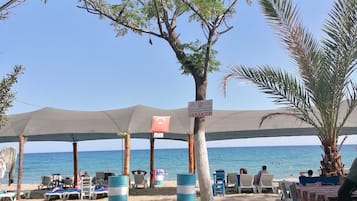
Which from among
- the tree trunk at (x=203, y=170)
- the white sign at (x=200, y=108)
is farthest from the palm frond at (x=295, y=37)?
the tree trunk at (x=203, y=170)

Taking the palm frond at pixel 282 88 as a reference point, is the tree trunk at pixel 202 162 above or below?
below

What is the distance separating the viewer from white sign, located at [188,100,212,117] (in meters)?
8.57

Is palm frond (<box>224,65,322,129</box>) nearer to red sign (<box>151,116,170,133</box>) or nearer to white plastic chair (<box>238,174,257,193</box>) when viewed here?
red sign (<box>151,116,170,133</box>)

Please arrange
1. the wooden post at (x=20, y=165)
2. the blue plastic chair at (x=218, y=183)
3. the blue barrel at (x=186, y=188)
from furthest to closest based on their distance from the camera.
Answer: the wooden post at (x=20, y=165) → the blue plastic chair at (x=218, y=183) → the blue barrel at (x=186, y=188)

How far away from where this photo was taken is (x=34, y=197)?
1440 cm

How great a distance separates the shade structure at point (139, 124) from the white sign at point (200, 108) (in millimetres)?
5342

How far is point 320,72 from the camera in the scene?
761cm

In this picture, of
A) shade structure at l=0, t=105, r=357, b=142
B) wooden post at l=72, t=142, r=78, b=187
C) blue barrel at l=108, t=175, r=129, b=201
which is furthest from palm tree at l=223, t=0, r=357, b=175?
wooden post at l=72, t=142, r=78, b=187

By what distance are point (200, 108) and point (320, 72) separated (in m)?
2.50

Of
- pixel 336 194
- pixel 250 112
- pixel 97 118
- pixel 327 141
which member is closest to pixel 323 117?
pixel 327 141

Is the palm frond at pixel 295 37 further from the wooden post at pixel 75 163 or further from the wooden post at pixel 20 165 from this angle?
the wooden post at pixel 75 163

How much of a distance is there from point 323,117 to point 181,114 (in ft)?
28.4

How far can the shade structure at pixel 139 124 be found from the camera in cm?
1468

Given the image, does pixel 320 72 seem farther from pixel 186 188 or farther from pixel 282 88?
pixel 186 188
